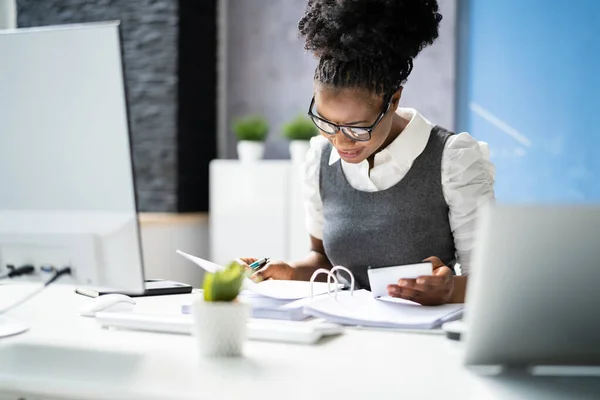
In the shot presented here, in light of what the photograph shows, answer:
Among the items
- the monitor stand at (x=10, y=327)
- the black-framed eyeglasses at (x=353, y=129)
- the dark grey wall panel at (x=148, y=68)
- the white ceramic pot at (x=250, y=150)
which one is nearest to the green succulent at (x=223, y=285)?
the monitor stand at (x=10, y=327)

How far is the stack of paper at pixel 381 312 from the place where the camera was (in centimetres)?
136

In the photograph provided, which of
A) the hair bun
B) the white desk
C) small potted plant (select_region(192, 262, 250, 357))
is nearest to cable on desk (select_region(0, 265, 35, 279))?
the white desk

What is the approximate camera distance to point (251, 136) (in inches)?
183

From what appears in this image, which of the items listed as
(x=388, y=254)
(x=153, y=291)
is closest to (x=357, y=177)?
(x=388, y=254)

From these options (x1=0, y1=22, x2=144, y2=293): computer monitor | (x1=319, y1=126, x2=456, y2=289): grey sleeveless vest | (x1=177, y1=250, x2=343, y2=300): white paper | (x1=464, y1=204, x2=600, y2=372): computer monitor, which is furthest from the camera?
(x1=319, y1=126, x2=456, y2=289): grey sleeveless vest

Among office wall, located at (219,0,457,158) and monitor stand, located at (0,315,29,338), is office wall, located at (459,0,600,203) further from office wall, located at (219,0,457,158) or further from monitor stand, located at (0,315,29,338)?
monitor stand, located at (0,315,29,338)

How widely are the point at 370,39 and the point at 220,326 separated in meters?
0.94

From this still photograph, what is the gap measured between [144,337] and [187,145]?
361cm

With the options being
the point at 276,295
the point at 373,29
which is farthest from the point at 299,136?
the point at 276,295

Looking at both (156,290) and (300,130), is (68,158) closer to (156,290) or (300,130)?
(156,290)

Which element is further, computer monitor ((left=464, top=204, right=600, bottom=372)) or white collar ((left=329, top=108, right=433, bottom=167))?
white collar ((left=329, top=108, right=433, bottom=167))

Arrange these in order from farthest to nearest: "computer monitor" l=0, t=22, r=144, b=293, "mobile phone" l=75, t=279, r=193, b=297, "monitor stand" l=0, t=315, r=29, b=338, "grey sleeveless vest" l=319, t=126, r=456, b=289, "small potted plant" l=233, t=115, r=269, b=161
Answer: "small potted plant" l=233, t=115, r=269, b=161 < "grey sleeveless vest" l=319, t=126, r=456, b=289 < "mobile phone" l=75, t=279, r=193, b=297 < "monitor stand" l=0, t=315, r=29, b=338 < "computer monitor" l=0, t=22, r=144, b=293

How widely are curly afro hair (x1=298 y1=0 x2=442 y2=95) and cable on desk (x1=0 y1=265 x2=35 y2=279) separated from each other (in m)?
0.90

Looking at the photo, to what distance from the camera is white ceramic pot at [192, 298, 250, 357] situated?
1136 mm
